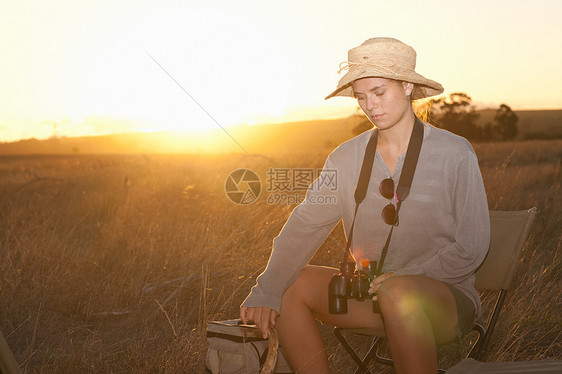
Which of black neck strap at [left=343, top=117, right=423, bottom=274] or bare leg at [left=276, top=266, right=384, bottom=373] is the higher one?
black neck strap at [left=343, top=117, right=423, bottom=274]

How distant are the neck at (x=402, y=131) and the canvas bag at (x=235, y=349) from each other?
3.42 ft

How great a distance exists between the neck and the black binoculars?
61cm

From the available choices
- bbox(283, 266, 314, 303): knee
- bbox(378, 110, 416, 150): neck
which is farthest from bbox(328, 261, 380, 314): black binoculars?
bbox(378, 110, 416, 150): neck

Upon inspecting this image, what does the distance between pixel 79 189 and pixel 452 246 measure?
8.10 meters

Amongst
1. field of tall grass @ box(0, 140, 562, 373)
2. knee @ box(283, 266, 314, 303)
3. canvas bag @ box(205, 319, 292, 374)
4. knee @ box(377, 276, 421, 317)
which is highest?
knee @ box(377, 276, 421, 317)

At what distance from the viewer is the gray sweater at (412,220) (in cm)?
216

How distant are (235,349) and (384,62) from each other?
139cm

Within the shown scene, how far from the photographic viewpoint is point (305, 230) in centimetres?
243

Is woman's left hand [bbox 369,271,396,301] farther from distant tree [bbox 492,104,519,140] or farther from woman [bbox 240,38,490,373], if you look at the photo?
distant tree [bbox 492,104,519,140]

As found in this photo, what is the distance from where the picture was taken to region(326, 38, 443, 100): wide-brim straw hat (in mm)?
2240

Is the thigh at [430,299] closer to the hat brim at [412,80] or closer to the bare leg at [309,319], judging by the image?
the bare leg at [309,319]

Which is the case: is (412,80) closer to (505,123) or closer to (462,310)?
(462,310)

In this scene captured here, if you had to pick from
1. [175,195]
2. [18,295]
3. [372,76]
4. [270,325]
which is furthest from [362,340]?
[175,195]

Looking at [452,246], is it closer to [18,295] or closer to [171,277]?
[171,277]
